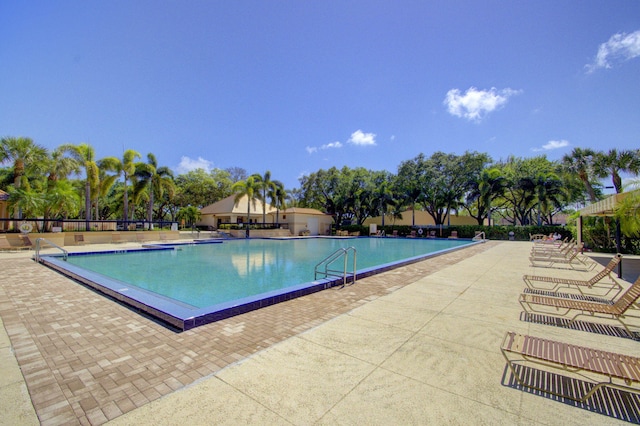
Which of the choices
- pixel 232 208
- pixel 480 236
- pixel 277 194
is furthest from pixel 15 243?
pixel 480 236

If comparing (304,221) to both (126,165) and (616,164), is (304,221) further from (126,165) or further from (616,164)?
(616,164)

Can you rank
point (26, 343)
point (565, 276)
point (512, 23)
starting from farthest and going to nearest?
point (512, 23)
point (565, 276)
point (26, 343)

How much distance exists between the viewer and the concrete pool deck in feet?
6.96

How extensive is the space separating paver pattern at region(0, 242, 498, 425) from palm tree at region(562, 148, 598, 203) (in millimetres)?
27178

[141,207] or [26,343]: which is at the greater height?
[141,207]

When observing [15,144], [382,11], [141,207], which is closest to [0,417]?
[382,11]

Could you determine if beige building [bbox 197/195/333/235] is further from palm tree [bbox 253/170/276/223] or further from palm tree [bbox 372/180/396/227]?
palm tree [bbox 372/180/396/227]

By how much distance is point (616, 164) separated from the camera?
21.9 metres

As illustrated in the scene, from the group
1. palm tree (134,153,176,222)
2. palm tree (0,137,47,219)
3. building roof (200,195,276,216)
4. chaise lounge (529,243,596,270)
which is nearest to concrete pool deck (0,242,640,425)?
chaise lounge (529,243,596,270)

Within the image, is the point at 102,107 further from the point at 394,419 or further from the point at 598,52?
the point at 598,52

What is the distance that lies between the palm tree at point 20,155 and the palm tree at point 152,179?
6.08m

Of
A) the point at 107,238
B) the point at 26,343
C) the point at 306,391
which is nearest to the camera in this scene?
the point at 306,391

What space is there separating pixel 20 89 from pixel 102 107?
14.0 feet

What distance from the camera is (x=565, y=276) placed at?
761cm
